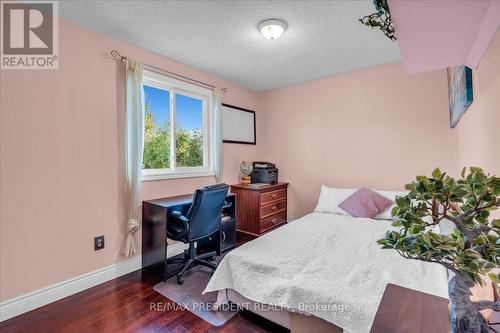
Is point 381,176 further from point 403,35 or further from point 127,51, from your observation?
point 127,51

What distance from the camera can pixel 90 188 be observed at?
228 centimetres

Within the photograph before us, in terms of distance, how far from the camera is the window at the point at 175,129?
2850 millimetres

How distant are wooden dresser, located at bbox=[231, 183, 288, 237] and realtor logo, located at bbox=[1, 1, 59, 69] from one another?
2638 millimetres

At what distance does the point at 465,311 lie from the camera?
1.95 feet

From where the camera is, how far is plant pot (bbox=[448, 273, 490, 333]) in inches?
22.9

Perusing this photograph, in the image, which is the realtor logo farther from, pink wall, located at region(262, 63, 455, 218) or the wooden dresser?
pink wall, located at region(262, 63, 455, 218)

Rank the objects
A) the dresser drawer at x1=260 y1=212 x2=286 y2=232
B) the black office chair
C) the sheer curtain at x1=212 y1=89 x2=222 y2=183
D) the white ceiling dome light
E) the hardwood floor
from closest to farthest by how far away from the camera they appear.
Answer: the hardwood floor → the white ceiling dome light → the black office chair → the sheer curtain at x1=212 y1=89 x2=222 y2=183 → the dresser drawer at x1=260 y1=212 x2=286 y2=232

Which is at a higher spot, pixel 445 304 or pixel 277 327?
pixel 445 304

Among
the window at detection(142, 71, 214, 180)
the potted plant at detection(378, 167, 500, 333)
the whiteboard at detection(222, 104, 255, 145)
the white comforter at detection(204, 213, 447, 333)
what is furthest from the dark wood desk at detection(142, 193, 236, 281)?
the potted plant at detection(378, 167, 500, 333)

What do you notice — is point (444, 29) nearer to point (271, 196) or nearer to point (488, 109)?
point (488, 109)

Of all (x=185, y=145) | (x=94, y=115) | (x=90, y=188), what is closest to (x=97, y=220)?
(x=90, y=188)

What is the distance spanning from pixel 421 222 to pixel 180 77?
305 centimetres

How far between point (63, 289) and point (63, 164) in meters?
1.12

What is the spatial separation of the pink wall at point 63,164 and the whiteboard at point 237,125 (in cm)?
147
